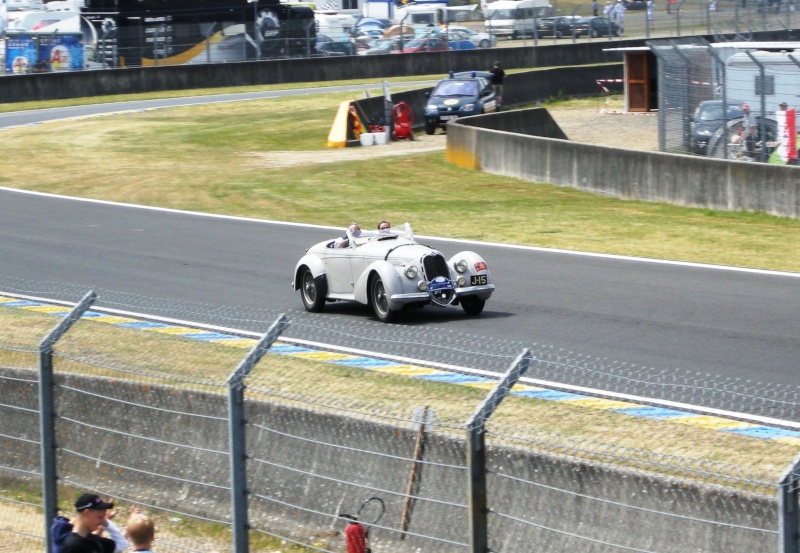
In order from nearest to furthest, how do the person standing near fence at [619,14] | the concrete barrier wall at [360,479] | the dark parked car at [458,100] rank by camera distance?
the concrete barrier wall at [360,479]
the dark parked car at [458,100]
the person standing near fence at [619,14]

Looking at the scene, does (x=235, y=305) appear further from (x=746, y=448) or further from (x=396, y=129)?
(x=396, y=129)

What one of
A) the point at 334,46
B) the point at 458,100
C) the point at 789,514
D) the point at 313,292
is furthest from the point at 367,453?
the point at 334,46

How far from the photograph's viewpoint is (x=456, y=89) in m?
35.8

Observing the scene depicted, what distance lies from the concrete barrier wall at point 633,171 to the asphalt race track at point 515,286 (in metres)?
3.92

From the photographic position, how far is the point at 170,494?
26.8ft

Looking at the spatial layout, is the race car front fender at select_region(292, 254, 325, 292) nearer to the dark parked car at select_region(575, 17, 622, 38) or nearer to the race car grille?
the race car grille

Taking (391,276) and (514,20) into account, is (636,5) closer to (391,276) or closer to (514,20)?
(514,20)

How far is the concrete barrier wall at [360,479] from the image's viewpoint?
579 centimetres

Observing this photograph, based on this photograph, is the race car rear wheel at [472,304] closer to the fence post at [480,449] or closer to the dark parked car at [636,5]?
the fence post at [480,449]

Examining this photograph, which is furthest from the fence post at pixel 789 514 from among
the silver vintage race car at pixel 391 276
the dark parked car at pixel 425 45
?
the dark parked car at pixel 425 45

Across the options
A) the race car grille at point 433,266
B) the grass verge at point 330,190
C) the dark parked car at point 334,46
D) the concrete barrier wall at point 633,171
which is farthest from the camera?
the dark parked car at point 334,46

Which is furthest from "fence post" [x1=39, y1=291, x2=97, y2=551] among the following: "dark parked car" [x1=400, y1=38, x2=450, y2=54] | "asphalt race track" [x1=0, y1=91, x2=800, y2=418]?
"dark parked car" [x1=400, y1=38, x2=450, y2=54]

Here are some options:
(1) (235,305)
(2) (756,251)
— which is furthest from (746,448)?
(2) (756,251)

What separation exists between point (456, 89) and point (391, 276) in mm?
23778
